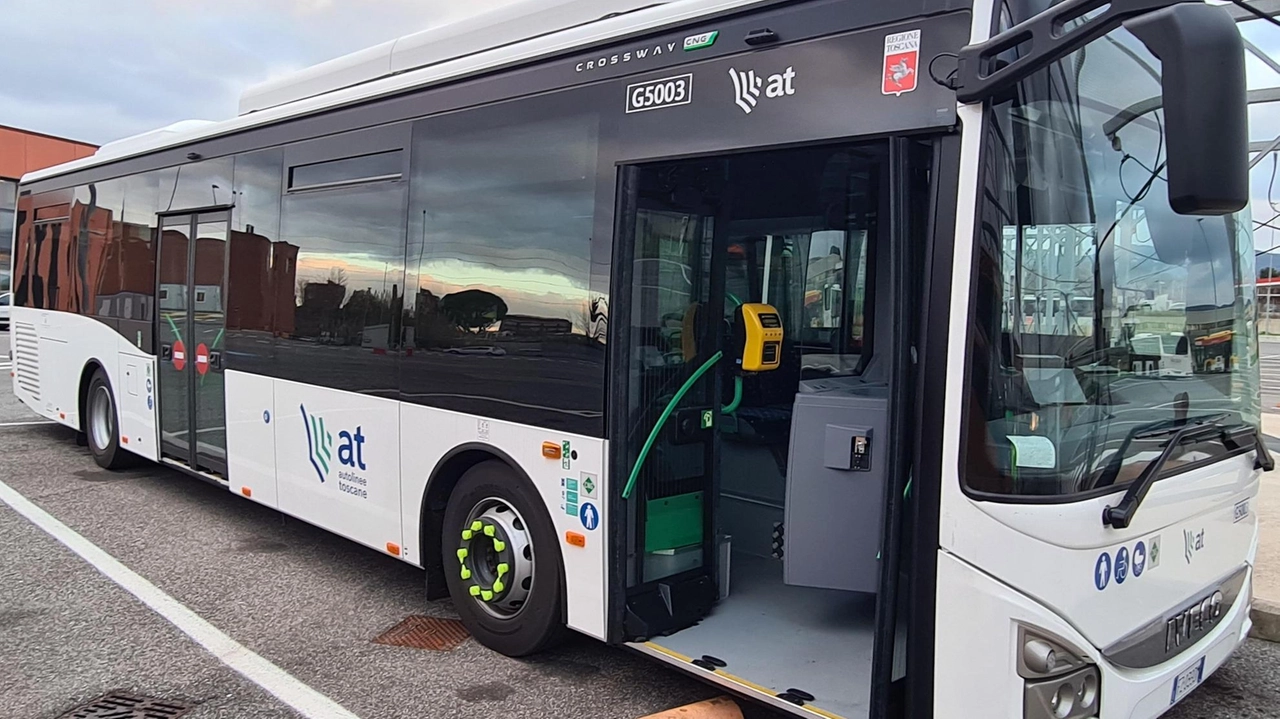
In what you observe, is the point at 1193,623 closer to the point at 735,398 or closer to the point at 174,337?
the point at 735,398

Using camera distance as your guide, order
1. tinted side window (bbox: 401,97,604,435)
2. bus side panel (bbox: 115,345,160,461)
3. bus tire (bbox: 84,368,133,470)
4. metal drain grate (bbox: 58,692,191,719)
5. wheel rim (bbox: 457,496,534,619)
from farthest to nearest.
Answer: bus tire (bbox: 84,368,133,470) < bus side panel (bbox: 115,345,160,461) < wheel rim (bbox: 457,496,534,619) < tinted side window (bbox: 401,97,604,435) < metal drain grate (bbox: 58,692,191,719)

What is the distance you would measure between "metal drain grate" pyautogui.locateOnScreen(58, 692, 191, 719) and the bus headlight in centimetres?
342

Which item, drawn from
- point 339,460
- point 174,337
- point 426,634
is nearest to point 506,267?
point 339,460

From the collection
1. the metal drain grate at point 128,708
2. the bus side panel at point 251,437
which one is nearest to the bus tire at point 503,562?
the metal drain grate at point 128,708

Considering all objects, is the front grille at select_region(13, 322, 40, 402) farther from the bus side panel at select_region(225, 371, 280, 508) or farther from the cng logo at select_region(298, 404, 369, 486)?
the cng logo at select_region(298, 404, 369, 486)

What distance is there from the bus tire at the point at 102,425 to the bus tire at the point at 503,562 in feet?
17.2

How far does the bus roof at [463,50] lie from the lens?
157 inches

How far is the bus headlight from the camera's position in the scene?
2.75 meters

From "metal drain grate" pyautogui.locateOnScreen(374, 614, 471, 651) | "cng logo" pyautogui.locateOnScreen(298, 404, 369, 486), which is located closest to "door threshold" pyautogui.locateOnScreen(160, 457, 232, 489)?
"cng logo" pyautogui.locateOnScreen(298, 404, 369, 486)

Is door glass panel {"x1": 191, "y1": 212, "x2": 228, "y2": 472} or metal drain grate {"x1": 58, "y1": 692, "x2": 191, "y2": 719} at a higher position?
door glass panel {"x1": 191, "y1": 212, "x2": 228, "y2": 472}

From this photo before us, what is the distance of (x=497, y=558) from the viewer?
15.0 feet

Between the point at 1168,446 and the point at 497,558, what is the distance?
3.00 m

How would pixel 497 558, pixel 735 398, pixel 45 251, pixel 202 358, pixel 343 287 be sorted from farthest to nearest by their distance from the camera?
1. pixel 45 251
2. pixel 202 358
3. pixel 343 287
4. pixel 735 398
5. pixel 497 558

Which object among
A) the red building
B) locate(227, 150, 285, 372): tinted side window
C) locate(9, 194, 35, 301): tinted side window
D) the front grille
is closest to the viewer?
locate(227, 150, 285, 372): tinted side window
